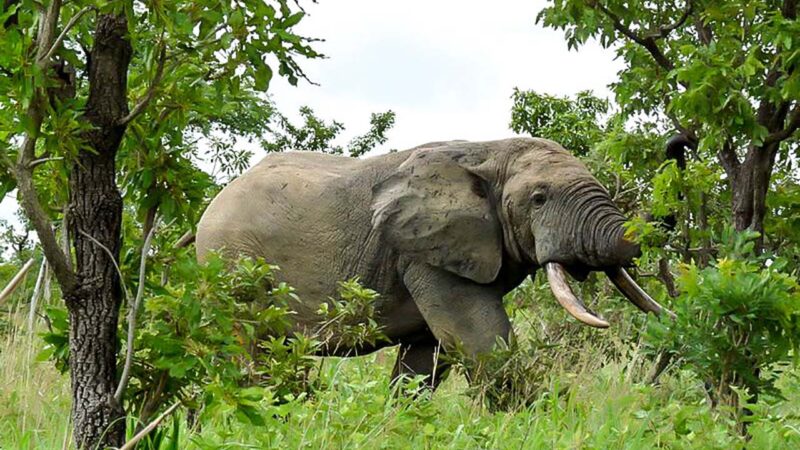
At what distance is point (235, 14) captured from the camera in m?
3.47

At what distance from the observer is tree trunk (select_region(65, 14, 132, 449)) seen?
3727mm

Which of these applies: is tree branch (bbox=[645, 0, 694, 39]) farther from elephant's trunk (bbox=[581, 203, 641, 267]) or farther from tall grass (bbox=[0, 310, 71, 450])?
tall grass (bbox=[0, 310, 71, 450])

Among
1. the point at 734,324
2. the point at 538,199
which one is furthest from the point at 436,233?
the point at 734,324

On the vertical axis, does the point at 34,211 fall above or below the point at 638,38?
below

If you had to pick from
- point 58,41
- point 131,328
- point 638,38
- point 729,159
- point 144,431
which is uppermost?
point 638,38

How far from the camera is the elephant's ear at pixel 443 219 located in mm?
7480

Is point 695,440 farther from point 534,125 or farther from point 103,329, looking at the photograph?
point 534,125

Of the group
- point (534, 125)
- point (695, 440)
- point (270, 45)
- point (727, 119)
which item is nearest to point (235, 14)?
point (270, 45)

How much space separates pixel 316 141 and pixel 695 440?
16.3 meters

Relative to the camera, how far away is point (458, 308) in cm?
748

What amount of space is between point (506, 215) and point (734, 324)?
2538 millimetres

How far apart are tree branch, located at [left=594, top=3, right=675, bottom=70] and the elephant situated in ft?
5.89

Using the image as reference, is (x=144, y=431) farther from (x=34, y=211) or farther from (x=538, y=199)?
(x=538, y=199)

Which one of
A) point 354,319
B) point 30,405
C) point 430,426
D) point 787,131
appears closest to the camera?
point 430,426
